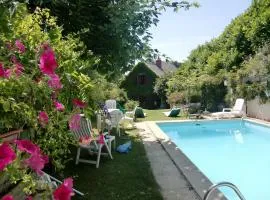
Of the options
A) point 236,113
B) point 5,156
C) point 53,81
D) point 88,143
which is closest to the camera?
point 5,156

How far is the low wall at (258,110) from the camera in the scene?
18109 millimetres

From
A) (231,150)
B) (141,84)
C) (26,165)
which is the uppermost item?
(141,84)

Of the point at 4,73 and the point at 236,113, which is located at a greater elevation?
the point at 4,73

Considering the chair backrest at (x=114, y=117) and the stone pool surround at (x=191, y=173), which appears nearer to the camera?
the stone pool surround at (x=191, y=173)

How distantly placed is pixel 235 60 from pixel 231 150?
12.0 metres

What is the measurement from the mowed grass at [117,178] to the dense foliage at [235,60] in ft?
38.9

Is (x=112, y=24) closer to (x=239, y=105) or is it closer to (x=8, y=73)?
(x=8, y=73)

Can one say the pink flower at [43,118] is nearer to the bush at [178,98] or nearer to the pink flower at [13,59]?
the pink flower at [13,59]

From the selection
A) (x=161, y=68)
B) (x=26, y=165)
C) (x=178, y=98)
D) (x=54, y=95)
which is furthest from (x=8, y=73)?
(x=161, y=68)

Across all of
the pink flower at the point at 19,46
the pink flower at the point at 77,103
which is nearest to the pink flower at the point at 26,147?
the pink flower at the point at 19,46

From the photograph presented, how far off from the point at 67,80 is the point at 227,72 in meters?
21.9

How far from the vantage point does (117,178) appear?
6.75 meters

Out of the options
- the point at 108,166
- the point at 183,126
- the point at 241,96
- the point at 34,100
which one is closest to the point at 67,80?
the point at 34,100

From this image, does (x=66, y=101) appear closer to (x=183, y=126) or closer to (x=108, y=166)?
(x=108, y=166)
